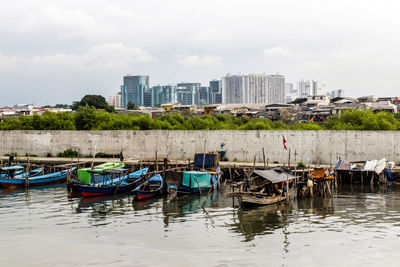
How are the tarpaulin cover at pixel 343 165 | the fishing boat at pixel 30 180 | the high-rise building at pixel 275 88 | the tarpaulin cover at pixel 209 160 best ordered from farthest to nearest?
the high-rise building at pixel 275 88 → the tarpaulin cover at pixel 209 160 → the fishing boat at pixel 30 180 → the tarpaulin cover at pixel 343 165

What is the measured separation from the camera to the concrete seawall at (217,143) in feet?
98.8

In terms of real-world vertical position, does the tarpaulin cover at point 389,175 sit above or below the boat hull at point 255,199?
above

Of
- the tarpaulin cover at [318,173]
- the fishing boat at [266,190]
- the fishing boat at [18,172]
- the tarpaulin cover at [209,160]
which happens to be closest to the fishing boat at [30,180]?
the fishing boat at [18,172]

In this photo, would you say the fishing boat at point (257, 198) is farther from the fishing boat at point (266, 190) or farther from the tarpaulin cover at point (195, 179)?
the tarpaulin cover at point (195, 179)

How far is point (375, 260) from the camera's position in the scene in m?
13.9

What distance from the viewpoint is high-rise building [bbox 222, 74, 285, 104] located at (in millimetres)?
172750

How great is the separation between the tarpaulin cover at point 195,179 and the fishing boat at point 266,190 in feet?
10.2

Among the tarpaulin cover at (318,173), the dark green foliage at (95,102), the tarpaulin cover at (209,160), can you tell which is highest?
the dark green foliage at (95,102)

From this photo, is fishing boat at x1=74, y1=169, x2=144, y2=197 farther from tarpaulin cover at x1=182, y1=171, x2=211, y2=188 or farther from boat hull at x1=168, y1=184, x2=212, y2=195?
tarpaulin cover at x1=182, y1=171, x2=211, y2=188

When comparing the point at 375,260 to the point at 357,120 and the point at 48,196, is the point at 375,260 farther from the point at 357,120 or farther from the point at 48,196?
the point at 357,120

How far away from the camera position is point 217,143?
111ft

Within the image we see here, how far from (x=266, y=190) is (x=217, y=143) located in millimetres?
11920

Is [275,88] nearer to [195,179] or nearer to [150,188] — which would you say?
[195,179]

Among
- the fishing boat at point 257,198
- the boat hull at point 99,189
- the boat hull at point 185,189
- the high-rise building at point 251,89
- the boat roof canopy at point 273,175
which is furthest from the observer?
the high-rise building at point 251,89
